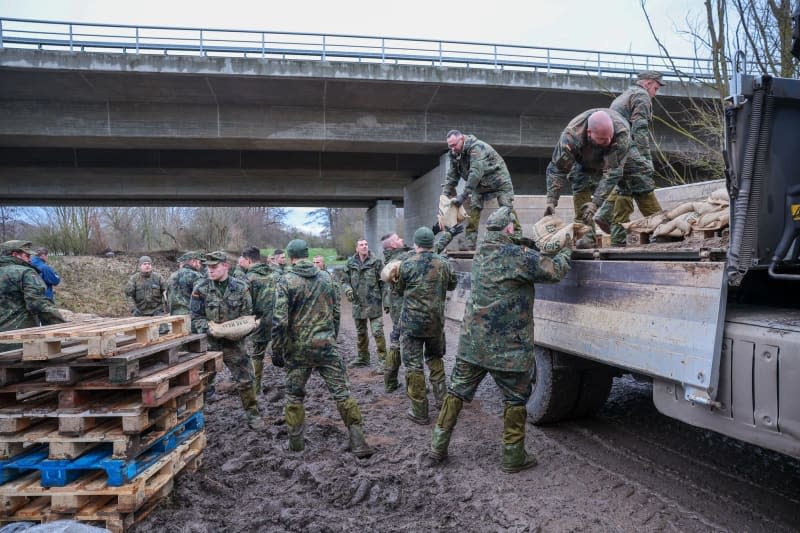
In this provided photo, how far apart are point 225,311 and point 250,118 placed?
8.50m

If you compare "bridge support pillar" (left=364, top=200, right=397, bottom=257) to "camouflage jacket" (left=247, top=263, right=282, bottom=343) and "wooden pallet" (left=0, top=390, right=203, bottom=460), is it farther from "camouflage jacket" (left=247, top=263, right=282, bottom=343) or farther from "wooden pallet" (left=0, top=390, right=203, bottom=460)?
"wooden pallet" (left=0, top=390, right=203, bottom=460)

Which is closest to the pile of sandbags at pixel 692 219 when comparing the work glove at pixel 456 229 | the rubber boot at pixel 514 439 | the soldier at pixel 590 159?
the soldier at pixel 590 159

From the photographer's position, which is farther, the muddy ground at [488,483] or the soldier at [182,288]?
the soldier at [182,288]

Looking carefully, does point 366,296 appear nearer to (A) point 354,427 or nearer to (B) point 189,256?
(B) point 189,256

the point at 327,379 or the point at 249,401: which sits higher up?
the point at 327,379

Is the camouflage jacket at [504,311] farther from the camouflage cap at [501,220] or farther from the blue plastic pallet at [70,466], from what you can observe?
the blue plastic pallet at [70,466]

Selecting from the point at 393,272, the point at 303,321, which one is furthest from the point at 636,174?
the point at 303,321

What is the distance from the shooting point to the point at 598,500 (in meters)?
3.36

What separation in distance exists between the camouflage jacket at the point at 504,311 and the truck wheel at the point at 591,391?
1.05 m

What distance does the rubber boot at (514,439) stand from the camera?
12.4ft

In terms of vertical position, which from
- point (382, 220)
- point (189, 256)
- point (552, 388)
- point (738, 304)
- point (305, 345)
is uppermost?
point (382, 220)

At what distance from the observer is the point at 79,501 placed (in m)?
2.92

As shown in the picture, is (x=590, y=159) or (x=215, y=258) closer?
(x=590, y=159)

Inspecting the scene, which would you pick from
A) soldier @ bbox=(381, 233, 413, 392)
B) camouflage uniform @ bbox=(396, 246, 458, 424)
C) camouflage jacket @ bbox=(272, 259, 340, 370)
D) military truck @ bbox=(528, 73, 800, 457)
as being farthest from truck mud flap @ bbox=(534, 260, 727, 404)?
soldier @ bbox=(381, 233, 413, 392)
